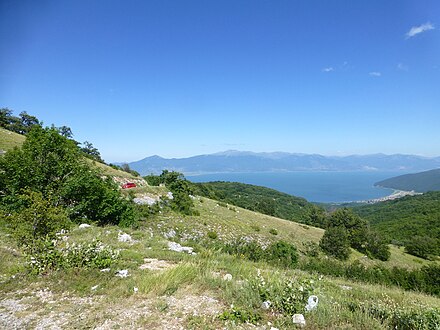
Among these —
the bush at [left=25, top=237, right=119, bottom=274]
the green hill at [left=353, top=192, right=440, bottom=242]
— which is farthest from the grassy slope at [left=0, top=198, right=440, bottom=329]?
the green hill at [left=353, top=192, right=440, bottom=242]

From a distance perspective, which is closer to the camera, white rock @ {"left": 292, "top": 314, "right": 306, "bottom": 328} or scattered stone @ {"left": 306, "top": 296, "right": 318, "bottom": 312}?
white rock @ {"left": 292, "top": 314, "right": 306, "bottom": 328}

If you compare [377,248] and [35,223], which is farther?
[377,248]

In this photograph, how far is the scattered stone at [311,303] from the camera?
468 cm

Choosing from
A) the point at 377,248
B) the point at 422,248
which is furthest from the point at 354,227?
the point at 422,248

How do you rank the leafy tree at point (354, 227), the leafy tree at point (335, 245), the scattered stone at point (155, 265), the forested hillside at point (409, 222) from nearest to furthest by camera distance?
the scattered stone at point (155, 265) → the leafy tree at point (335, 245) → the leafy tree at point (354, 227) → the forested hillside at point (409, 222)

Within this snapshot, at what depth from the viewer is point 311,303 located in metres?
4.73

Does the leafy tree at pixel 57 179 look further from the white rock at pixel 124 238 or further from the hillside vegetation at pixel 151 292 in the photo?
the white rock at pixel 124 238

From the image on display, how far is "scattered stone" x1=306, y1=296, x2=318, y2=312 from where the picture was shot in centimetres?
468

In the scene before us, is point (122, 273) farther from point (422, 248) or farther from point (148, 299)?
point (422, 248)

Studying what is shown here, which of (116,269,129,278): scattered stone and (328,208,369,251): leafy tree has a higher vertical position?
(116,269,129,278): scattered stone

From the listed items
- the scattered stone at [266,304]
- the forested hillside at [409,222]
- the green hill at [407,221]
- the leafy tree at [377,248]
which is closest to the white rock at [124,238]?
the scattered stone at [266,304]

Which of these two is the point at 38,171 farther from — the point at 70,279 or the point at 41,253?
the point at 70,279

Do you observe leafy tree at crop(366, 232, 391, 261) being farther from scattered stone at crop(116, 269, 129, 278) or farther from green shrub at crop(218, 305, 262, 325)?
scattered stone at crop(116, 269, 129, 278)

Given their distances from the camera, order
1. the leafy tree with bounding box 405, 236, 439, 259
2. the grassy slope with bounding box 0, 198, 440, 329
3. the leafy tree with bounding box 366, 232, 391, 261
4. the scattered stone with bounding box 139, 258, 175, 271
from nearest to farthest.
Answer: the grassy slope with bounding box 0, 198, 440, 329
the scattered stone with bounding box 139, 258, 175, 271
the leafy tree with bounding box 366, 232, 391, 261
the leafy tree with bounding box 405, 236, 439, 259
